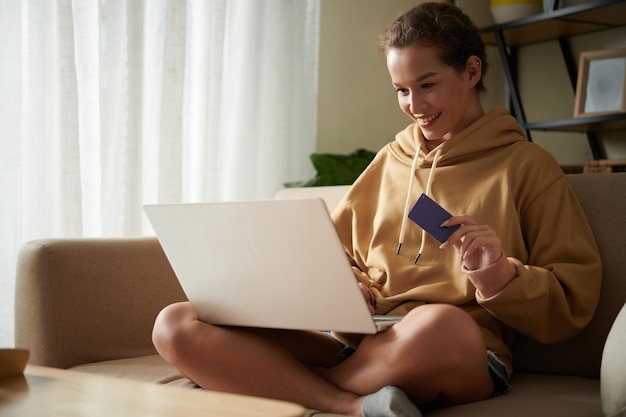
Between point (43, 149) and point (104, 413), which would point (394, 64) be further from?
point (43, 149)

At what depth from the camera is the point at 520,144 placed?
1571mm

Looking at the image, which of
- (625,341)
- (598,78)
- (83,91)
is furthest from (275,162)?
(625,341)

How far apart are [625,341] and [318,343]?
0.53 metres

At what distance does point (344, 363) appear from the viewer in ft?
4.35

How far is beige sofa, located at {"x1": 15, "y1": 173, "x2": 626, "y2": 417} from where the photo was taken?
1.41m

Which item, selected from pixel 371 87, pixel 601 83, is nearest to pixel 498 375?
pixel 601 83

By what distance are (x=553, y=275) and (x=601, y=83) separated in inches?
66.3

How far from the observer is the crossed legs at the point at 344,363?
3.91ft

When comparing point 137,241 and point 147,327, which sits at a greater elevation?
point 137,241

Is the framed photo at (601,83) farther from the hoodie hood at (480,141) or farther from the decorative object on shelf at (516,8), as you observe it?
the hoodie hood at (480,141)

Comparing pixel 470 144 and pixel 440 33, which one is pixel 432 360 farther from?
pixel 440 33

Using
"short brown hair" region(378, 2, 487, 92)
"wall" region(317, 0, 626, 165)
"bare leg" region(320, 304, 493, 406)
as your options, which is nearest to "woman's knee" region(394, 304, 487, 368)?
"bare leg" region(320, 304, 493, 406)

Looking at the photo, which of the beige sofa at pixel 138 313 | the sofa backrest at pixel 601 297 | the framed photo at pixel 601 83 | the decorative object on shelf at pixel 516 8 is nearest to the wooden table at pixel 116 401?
the beige sofa at pixel 138 313

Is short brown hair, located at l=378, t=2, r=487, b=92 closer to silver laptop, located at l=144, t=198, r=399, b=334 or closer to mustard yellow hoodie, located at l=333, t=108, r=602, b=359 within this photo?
mustard yellow hoodie, located at l=333, t=108, r=602, b=359
